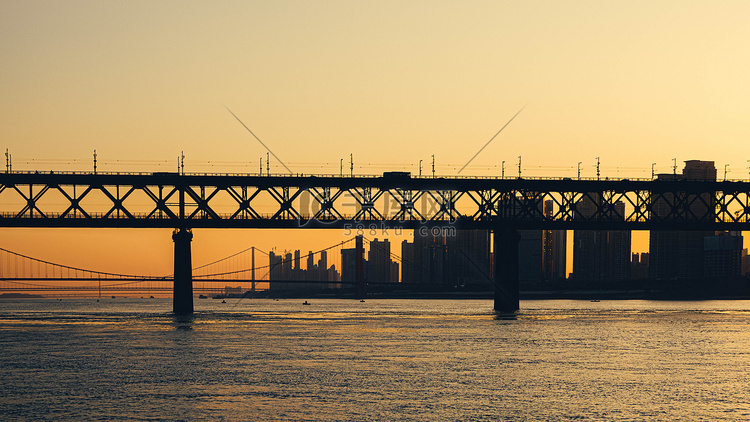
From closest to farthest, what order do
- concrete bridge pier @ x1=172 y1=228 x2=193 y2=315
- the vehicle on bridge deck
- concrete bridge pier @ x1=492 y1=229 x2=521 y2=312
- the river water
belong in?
the river water
concrete bridge pier @ x1=172 y1=228 x2=193 y2=315
the vehicle on bridge deck
concrete bridge pier @ x1=492 y1=229 x2=521 y2=312

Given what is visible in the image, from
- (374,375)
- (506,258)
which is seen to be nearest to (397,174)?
(506,258)

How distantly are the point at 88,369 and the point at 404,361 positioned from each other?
2241 centimetres

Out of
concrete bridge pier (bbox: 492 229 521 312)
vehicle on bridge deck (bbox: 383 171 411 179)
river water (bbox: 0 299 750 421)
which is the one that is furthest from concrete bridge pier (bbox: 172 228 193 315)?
concrete bridge pier (bbox: 492 229 521 312)

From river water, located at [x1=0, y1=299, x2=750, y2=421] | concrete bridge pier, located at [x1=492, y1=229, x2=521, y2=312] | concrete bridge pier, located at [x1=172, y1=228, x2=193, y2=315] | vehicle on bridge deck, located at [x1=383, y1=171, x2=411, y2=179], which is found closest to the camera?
river water, located at [x1=0, y1=299, x2=750, y2=421]

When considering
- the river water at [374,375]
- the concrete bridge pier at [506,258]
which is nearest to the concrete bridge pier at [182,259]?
the river water at [374,375]

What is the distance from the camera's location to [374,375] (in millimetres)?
57531

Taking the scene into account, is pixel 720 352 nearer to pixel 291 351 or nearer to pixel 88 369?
pixel 291 351

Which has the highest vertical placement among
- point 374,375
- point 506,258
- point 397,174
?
point 397,174

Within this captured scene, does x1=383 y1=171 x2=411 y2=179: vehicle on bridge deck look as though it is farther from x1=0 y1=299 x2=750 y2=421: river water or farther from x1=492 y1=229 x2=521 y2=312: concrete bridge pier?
x1=0 y1=299 x2=750 y2=421: river water

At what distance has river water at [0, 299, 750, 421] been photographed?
144 feet

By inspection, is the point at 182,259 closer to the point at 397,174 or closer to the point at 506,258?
the point at 397,174

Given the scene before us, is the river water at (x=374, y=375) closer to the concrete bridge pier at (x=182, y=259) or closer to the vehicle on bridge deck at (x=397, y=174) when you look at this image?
the concrete bridge pier at (x=182, y=259)

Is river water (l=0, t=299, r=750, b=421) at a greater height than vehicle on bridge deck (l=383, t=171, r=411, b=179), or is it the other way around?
vehicle on bridge deck (l=383, t=171, r=411, b=179)

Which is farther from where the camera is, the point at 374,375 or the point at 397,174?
the point at 397,174
